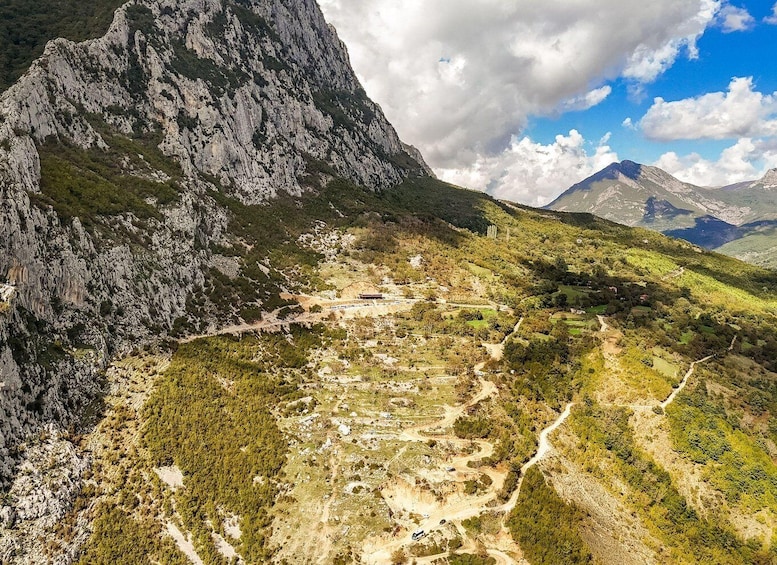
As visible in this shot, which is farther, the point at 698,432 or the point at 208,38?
the point at 208,38

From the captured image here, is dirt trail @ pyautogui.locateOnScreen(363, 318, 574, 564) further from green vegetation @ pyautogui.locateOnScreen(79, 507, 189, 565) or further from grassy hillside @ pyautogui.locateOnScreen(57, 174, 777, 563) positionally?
green vegetation @ pyautogui.locateOnScreen(79, 507, 189, 565)

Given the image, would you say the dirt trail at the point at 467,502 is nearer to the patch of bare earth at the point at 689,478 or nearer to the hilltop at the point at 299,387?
the hilltop at the point at 299,387

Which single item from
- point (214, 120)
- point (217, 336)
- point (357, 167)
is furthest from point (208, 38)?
point (217, 336)

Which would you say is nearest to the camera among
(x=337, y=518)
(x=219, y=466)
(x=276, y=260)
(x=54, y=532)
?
(x=54, y=532)

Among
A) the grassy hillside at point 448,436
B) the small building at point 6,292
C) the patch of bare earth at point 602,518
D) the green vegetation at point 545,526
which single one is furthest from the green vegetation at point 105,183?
the patch of bare earth at point 602,518

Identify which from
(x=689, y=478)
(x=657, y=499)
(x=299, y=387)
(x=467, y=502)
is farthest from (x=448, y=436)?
(x=689, y=478)

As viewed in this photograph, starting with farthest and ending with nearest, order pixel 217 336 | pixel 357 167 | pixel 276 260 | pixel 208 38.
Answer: pixel 357 167 < pixel 208 38 < pixel 276 260 < pixel 217 336

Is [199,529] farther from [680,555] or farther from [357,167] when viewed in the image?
[357,167]

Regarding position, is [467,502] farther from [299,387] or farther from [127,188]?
[127,188]
